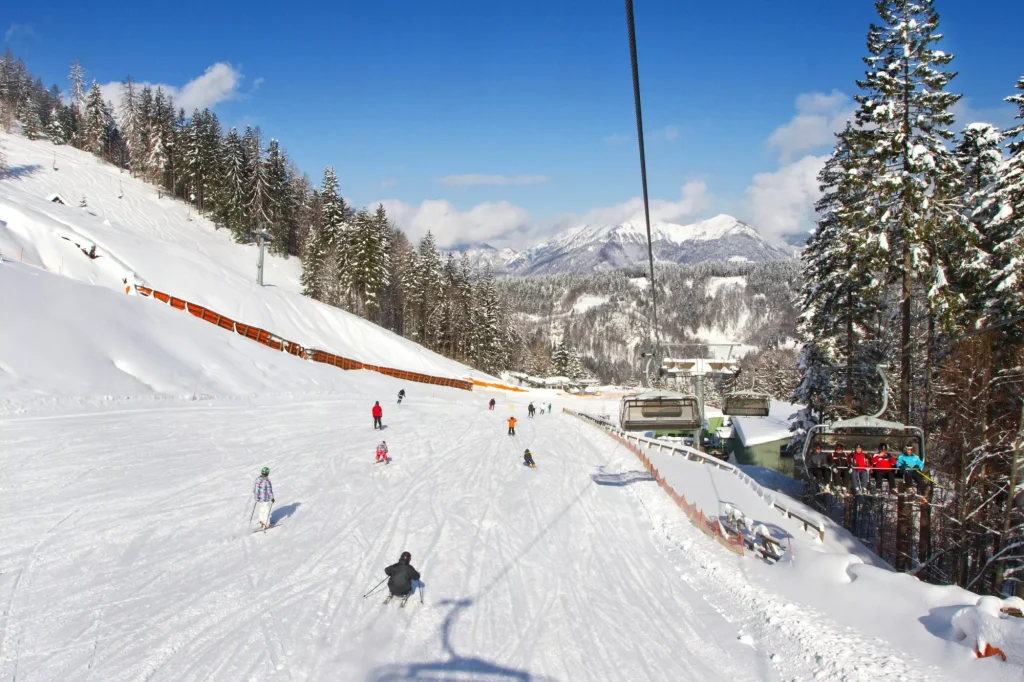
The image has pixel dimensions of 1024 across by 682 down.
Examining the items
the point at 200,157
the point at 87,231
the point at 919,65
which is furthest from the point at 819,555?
the point at 200,157

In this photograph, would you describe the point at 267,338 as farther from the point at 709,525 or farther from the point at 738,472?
the point at 709,525

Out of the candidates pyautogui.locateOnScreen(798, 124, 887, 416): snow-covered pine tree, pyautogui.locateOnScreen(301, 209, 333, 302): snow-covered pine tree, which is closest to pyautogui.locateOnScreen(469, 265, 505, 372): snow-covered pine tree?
pyautogui.locateOnScreen(301, 209, 333, 302): snow-covered pine tree

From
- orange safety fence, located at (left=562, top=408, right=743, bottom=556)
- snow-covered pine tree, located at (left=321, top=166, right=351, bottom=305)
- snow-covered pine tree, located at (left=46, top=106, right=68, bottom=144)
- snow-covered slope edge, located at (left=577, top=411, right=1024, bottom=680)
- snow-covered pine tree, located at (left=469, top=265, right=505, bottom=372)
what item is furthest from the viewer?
snow-covered pine tree, located at (left=46, top=106, right=68, bottom=144)

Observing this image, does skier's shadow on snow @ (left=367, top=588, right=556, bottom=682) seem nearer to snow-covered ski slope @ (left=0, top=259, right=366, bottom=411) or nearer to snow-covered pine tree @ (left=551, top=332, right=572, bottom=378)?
snow-covered ski slope @ (left=0, top=259, right=366, bottom=411)

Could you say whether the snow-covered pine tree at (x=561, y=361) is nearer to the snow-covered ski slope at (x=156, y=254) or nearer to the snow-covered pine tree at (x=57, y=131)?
the snow-covered ski slope at (x=156, y=254)

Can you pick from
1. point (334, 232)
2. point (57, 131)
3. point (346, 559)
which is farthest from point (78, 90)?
point (346, 559)

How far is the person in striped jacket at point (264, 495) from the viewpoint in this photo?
44.5ft

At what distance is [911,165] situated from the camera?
17469 mm

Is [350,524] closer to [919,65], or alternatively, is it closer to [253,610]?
[253,610]

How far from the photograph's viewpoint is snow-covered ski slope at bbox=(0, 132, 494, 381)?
39.4 meters

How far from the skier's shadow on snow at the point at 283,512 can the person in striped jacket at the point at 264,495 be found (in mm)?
767

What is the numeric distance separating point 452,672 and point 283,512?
28.7 feet

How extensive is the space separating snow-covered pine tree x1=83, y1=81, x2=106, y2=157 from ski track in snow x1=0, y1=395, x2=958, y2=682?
363ft

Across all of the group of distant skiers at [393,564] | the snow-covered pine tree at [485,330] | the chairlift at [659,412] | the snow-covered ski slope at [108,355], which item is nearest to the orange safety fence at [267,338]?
the snow-covered ski slope at [108,355]
